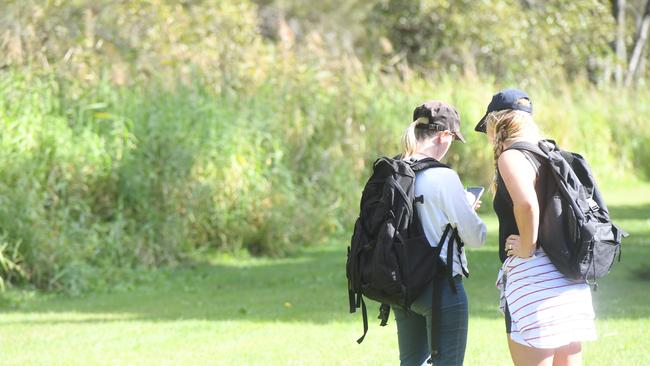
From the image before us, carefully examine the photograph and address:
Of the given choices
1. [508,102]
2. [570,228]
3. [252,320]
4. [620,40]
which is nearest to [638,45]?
[620,40]

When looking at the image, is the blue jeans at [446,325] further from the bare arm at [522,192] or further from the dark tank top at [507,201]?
the bare arm at [522,192]

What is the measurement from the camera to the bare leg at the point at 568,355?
486 centimetres

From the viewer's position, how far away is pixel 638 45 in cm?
2891

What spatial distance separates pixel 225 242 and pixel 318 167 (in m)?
A: 2.14

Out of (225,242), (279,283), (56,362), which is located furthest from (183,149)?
(56,362)

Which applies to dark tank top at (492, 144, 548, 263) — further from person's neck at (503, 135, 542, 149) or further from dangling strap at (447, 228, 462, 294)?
dangling strap at (447, 228, 462, 294)

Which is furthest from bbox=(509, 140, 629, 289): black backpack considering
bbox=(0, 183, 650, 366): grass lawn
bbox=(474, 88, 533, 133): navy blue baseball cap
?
bbox=(0, 183, 650, 366): grass lawn

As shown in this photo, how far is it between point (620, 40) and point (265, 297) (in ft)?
61.5

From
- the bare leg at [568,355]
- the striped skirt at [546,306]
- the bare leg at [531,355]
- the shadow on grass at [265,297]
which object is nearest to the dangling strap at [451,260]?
the striped skirt at [546,306]

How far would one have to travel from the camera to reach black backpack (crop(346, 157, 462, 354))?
16.7 ft

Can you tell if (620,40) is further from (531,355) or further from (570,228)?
(531,355)

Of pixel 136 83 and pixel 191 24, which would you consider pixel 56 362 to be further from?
pixel 191 24

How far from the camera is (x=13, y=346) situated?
8.88 metres

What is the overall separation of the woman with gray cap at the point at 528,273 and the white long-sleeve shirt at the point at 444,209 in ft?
0.41
